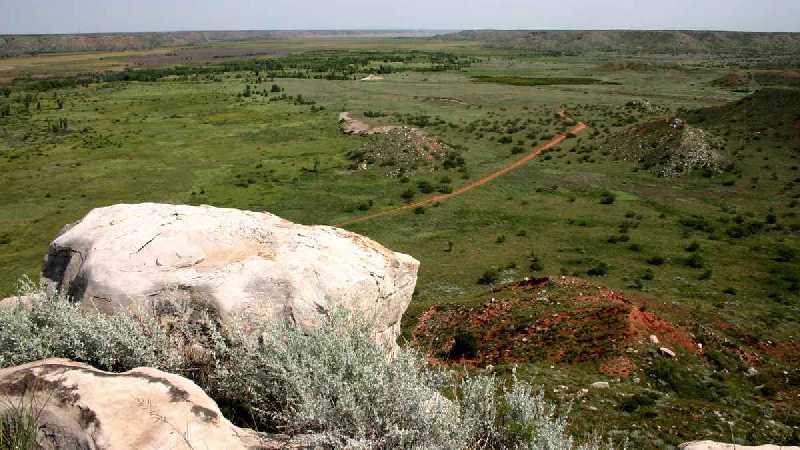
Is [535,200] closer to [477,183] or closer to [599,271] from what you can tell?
[477,183]

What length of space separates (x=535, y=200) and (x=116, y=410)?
121 ft

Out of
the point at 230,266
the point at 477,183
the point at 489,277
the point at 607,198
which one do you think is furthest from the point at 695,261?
the point at 230,266

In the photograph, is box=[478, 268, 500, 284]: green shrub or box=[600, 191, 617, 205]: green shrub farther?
box=[600, 191, 617, 205]: green shrub

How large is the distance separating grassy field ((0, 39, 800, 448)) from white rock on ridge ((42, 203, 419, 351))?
685 cm

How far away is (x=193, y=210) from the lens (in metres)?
13.7

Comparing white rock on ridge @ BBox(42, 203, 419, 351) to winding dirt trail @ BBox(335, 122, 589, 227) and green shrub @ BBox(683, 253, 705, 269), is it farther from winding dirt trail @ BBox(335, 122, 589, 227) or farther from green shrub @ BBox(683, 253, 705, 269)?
winding dirt trail @ BBox(335, 122, 589, 227)

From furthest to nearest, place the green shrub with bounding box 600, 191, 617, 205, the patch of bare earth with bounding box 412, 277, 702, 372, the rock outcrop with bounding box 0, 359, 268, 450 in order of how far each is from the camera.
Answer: the green shrub with bounding box 600, 191, 617, 205 → the patch of bare earth with bounding box 412, 277, 702, 372 → the rock outcrop with bounding box 0, 359, 268, 450

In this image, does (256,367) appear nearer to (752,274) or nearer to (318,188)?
(752,274)

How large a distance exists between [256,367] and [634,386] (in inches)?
475

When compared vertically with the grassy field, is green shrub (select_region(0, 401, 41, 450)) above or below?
above

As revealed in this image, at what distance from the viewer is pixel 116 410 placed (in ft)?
19.1

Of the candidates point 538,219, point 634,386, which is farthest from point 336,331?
point 538,219

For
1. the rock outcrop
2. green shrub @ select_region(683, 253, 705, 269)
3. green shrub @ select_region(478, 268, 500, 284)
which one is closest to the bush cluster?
the rock outcrop

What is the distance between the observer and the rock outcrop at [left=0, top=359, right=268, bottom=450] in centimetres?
555
